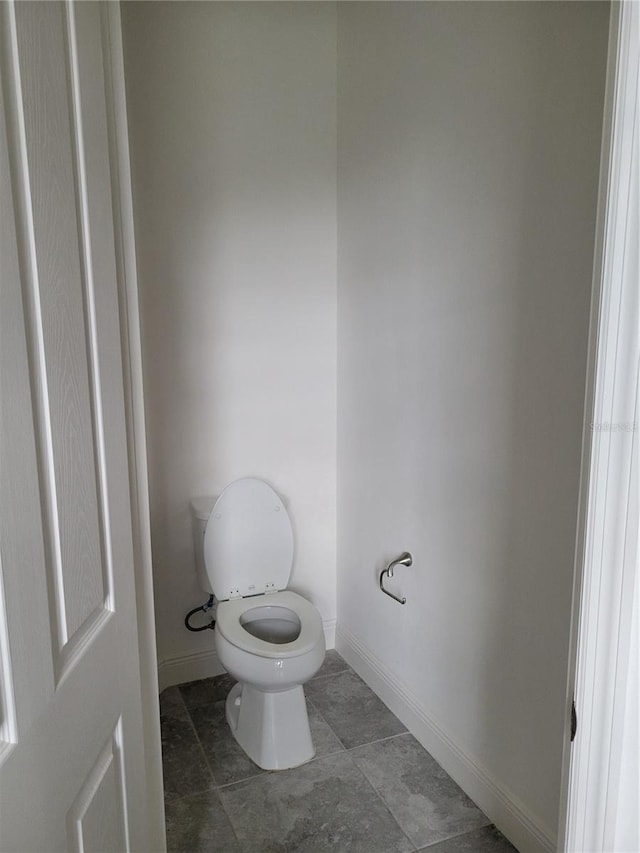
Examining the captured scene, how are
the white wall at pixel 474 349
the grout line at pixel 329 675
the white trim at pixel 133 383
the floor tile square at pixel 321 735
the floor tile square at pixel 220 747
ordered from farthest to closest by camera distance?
the grout line at pixel 329 675
the floor tile square at pixel 321 735
the floor tile square at pixel 220 747
the white wall at pixel 474 349
the white trim at pixel 133 383

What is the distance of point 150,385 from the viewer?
2363 mm

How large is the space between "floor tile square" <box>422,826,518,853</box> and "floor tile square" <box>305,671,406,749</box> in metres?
0.48

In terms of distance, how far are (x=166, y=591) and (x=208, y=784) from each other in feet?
2.36

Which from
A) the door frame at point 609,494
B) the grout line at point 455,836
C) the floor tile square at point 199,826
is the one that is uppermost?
the door frame at point 609,494

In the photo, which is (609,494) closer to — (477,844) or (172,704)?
(477,844)

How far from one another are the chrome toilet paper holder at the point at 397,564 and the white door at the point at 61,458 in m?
1.22

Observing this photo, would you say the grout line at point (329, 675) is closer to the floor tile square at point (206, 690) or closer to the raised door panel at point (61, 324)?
the floor tile square at point (206, 690)

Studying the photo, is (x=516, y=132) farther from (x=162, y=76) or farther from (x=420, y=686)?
(x=420, y=686)

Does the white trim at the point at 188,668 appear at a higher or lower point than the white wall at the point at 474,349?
lower

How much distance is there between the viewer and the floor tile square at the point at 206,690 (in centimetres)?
248

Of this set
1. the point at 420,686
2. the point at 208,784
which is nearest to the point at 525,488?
the point at 420,686

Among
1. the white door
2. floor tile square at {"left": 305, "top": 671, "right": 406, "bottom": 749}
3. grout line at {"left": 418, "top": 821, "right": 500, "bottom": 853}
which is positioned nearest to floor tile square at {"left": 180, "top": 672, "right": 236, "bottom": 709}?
floor tile square at {"left": 305, "top": 671, "right": 406, "bottom": 749}

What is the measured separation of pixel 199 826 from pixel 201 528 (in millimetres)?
940

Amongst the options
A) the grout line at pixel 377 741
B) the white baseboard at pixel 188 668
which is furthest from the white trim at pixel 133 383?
the white baseboard at pixel 188 668
